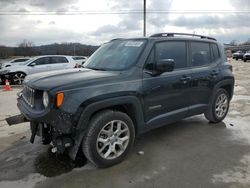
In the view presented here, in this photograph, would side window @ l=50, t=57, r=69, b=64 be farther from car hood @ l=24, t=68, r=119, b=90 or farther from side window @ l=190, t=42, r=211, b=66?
car hood @ l=24, t=68, r=119, b=90

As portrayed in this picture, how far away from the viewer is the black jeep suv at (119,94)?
336 cm

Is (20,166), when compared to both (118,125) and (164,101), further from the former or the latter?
(164,101)

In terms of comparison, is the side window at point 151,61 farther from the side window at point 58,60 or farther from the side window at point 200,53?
the side window at point 58,60

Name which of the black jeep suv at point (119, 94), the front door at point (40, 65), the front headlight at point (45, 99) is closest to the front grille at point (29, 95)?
the black jeep suv at point (119, 94)

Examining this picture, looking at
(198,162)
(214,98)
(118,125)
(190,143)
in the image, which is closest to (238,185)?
(198,162)

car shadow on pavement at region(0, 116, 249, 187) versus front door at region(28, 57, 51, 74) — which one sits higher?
front door at region(28, 57, 51, 74)

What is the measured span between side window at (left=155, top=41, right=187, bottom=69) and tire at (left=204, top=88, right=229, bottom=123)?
52.2 inches

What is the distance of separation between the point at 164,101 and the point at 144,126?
0.57 meters

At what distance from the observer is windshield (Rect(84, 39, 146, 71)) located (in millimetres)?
4155

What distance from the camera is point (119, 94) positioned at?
12.1 ft

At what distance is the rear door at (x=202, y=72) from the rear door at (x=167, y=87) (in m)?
0.21

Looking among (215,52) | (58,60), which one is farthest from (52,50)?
(215,52)

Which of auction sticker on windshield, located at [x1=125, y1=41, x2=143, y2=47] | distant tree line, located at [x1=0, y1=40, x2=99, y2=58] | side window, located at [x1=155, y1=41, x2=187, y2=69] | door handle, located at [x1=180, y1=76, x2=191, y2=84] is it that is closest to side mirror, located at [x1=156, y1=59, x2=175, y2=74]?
side window, located at [x1=155, y1=41, x2=187, y2=69]

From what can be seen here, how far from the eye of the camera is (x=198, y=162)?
3.90 meters
